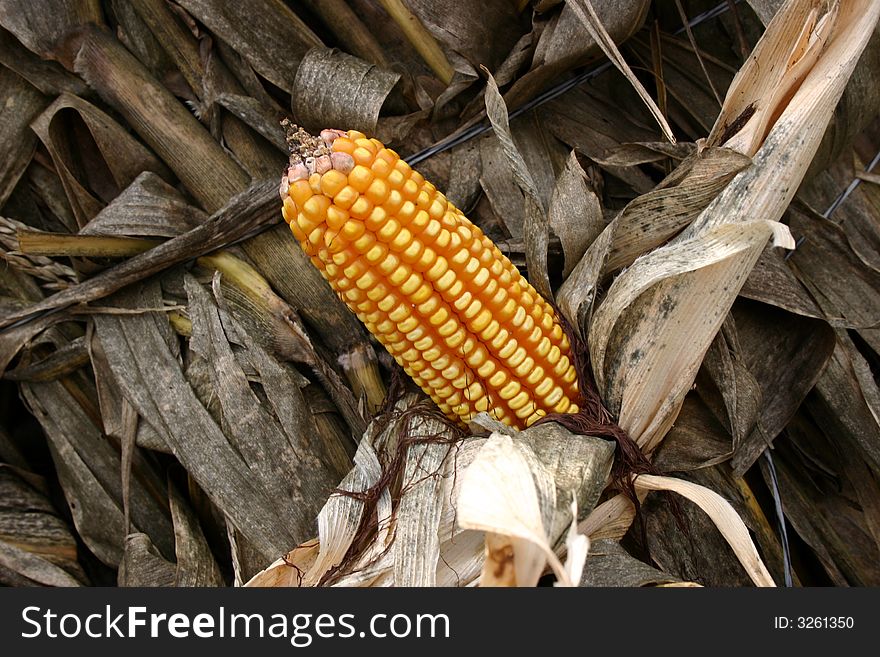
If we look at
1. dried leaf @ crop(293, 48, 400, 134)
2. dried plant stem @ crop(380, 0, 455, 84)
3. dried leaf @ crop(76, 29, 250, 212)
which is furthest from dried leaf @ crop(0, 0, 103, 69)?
dried plant stem @ crop(380, 0, 455, 84)

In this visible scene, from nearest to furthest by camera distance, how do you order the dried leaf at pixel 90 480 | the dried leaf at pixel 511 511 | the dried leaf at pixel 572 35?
1. the dried leaf at pixel 511 511
2. the dried leaf at pixel 572 35
3. the dried leaf at pixel 90 480

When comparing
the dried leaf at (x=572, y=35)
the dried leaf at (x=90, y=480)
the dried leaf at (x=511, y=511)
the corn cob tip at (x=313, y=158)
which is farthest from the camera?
the dried leaf at (x=90, y=480)

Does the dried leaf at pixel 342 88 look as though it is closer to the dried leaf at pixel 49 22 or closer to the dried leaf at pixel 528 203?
the dried leaf at pixel 528 203

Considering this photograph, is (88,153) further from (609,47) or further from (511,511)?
(511,511)

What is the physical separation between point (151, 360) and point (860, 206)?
1869 mm

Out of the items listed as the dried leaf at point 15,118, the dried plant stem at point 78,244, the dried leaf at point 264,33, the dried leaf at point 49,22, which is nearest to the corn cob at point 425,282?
the dried leaf at point 264,33

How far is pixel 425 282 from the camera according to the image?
1407mm

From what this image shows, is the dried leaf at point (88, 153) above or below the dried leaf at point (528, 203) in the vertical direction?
above

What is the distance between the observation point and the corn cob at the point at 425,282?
4.27ft

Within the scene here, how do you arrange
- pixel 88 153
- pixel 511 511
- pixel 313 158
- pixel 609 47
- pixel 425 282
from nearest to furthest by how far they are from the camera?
pixel 511 511 → pixel 313 158 → pixel 425 282 → pixel 609 47 → pixel 88 153

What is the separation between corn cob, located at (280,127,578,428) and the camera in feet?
4.27

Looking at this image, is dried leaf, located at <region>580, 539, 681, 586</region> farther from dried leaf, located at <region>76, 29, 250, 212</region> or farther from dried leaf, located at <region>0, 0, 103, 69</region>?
dried leaf, located at <region>0, 0, 103, 69</region>

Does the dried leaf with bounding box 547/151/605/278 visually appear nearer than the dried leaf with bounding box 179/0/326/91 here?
Yes

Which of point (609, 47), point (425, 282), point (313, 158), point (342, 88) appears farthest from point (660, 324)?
point (342, 88)
